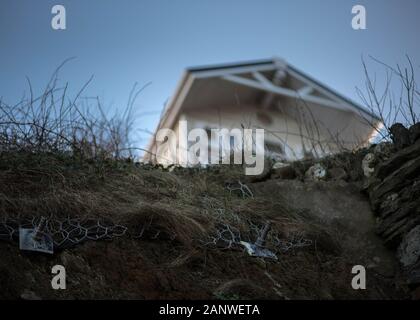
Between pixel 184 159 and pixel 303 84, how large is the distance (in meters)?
6.27

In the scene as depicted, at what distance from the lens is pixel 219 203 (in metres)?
4.45

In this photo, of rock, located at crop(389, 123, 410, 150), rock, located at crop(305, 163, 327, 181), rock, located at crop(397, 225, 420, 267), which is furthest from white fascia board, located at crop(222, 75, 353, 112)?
rock, located at crop(397, 225, 420, 267)

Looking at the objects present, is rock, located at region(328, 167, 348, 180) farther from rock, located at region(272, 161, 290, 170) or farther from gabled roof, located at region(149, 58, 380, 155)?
gabled roof, located at region(149, 58, 380, 155)

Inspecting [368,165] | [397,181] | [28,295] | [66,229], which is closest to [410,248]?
[397,181]

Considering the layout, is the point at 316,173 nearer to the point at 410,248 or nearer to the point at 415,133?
the point at 415,133

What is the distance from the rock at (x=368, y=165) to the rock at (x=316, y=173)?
0.34 metres

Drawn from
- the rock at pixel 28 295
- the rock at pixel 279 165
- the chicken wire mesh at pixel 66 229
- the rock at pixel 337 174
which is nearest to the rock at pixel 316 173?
the rock at pixel 337 174

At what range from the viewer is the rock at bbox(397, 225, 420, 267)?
388 centimetres

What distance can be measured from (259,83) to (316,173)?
645 centimetres

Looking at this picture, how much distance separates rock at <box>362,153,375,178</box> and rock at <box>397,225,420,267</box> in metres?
0.92

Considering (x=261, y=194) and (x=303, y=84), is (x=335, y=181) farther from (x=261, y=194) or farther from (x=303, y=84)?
(x=303, y=84)

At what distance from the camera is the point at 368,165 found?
4891 mm
